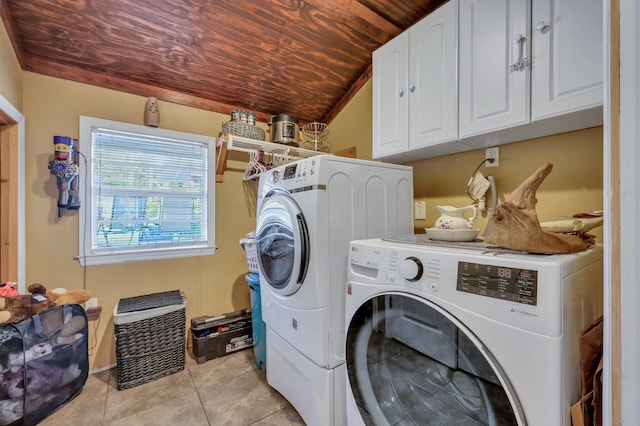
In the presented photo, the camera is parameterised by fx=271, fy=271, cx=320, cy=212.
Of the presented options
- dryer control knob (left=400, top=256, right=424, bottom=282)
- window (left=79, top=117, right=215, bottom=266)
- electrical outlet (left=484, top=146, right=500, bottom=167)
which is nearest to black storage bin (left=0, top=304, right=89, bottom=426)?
window (left=79, top=117, right=215, bottom=266)

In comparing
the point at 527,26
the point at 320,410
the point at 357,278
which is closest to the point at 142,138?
the point at 357,278

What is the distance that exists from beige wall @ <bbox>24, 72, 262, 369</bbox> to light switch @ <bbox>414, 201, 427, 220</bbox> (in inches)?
62.1

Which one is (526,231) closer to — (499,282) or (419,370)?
(499,282)

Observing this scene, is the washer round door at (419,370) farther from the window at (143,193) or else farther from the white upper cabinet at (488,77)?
the window at (143,193)

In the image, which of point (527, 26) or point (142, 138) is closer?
point (527, 26)

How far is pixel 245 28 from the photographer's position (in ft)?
6.28

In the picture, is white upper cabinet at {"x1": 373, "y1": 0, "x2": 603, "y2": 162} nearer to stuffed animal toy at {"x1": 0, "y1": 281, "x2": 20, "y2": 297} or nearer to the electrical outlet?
the electrical outlet

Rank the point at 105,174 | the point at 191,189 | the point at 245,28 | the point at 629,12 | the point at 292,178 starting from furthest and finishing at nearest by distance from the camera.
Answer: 1. the point at 191,189
2. the point at 105,174
3. the point at 245,28
4. the point at 292,178
5. the point at 629,12

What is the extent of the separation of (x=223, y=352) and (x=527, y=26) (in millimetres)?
2781

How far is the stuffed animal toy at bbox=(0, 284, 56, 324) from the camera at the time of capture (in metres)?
1.46

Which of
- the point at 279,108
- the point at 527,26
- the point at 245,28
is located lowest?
the point at 527,26

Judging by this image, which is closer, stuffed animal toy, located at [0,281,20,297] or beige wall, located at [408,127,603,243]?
beige wall, located at [408,127,603,243]

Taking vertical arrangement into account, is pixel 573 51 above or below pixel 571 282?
above

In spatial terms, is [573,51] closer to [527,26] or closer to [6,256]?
[527,26]
